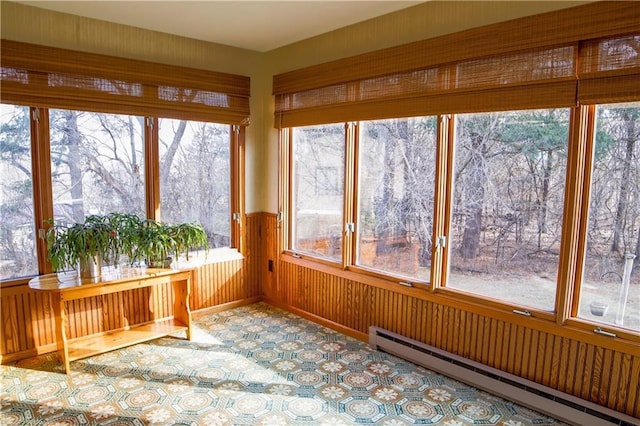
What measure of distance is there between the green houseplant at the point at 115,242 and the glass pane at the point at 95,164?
A: 176 millimetres

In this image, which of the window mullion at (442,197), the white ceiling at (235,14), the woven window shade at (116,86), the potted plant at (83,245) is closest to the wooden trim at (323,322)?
the window mullion at (442,197)

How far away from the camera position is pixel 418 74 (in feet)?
10.2

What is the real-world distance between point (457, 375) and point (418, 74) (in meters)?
2.16

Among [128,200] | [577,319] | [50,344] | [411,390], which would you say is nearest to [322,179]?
[128,200]

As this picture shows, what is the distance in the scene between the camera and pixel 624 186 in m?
2.38

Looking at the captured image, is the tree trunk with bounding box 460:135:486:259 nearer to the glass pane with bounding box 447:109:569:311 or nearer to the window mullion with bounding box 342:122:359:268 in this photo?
the glass pane with bounding box 447:109:569:311

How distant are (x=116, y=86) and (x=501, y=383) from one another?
368 cm

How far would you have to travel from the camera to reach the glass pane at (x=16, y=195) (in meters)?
3.20

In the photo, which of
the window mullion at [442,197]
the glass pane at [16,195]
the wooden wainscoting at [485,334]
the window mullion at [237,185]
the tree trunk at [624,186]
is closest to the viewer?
the tree trunk at [624,186]

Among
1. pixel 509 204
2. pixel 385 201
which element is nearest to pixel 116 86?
pixel 385 201

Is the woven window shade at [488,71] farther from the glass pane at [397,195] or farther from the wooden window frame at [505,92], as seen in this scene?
the glass pane at [397,195]

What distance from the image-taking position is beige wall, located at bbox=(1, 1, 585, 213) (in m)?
2.91

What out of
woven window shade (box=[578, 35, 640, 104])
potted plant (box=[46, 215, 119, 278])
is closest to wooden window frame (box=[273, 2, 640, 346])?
woven window shade (box=[578, 35, 640, 104])

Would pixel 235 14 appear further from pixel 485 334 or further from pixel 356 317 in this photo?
pixel 485 334
